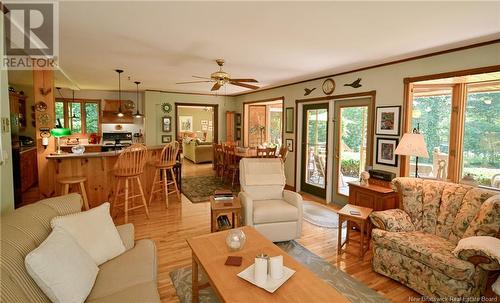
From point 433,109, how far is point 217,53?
3.41m

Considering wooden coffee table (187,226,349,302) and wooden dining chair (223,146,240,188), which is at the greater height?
wooden dining chair (223,146,240,188)

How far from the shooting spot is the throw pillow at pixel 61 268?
55.3 inches

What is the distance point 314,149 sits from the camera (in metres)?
5.71

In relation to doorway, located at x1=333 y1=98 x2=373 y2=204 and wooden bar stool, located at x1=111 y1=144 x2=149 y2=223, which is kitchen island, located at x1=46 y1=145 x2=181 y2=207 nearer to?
wooden bar stool, located at x1=111 y1=144 x2=149 y2=223

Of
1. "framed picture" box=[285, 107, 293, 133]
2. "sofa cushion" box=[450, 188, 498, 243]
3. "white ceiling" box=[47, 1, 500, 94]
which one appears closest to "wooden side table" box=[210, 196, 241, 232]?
"white ceiling" box=[47, 1, 500, 94]

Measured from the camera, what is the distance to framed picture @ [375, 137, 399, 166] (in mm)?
3934

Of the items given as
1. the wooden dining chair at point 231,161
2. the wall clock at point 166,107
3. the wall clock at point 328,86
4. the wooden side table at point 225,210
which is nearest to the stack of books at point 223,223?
the wooden side table at point 225,210

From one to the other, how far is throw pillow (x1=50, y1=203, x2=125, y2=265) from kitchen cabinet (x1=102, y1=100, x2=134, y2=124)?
6.89m

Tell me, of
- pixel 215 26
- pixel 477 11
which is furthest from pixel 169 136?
pixel 477 11

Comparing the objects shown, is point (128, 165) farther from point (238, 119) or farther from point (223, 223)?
point (238, 119)

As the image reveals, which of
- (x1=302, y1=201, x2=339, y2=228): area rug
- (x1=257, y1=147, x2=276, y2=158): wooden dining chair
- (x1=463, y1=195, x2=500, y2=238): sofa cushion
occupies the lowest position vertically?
(x1=302, y1=201, x2=339, y2=228): area rug

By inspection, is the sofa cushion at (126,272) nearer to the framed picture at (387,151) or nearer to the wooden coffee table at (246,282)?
the wooden coffee table at (246,282)

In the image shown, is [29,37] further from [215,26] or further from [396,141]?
[396,141]

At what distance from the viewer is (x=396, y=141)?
3.90 m
